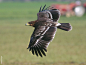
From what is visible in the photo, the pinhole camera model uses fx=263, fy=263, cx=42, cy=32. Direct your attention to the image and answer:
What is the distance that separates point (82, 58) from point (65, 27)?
295 inches

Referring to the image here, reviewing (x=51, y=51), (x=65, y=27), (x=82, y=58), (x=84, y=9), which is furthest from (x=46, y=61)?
(x=84, y=9)

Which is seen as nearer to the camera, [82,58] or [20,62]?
[20,62]

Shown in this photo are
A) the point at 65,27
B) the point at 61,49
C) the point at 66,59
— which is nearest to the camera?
the point at 65,27

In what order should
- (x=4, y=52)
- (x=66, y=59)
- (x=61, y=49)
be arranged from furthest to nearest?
(x=61, y=49), (x=4, y=52), (x=66, y=59)

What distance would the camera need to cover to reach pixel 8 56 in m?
12.0

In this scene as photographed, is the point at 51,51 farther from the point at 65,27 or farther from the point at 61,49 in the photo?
the point at 65,27

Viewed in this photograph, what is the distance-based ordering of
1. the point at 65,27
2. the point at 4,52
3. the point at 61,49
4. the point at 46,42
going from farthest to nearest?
1. the point at 61,49
2. the point at 4,52
3. the point at 65,27
4. the point at 46,42

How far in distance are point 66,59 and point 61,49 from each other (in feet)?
8.55

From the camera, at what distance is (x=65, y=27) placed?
170 inches

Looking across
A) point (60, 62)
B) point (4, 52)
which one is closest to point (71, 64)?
point (60, 62)

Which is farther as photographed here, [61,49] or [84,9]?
[84,9]

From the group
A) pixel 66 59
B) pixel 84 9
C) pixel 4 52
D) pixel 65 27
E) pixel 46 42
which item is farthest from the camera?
pixel 84 9

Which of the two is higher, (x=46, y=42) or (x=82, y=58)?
(x=46, y=42)

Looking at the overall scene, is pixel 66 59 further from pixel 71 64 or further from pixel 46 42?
pixel 46 42
